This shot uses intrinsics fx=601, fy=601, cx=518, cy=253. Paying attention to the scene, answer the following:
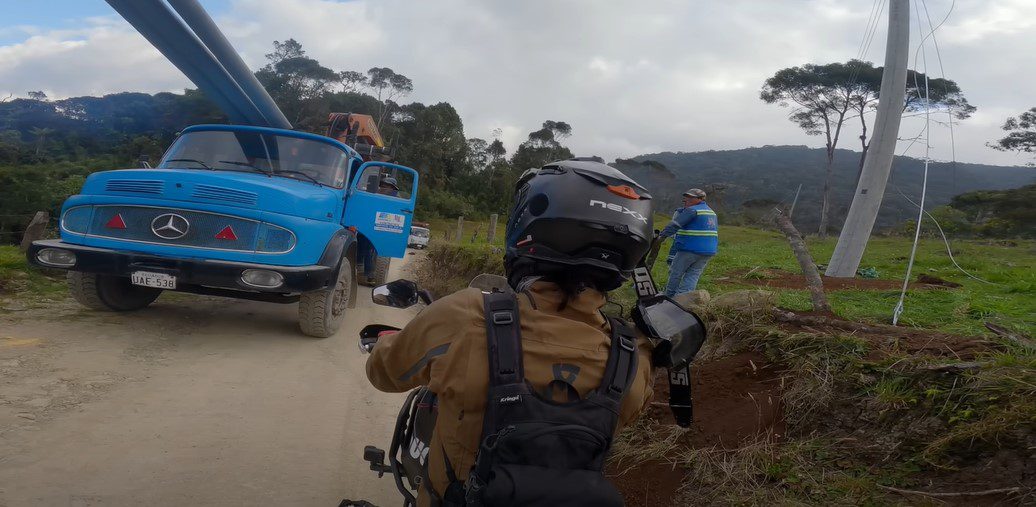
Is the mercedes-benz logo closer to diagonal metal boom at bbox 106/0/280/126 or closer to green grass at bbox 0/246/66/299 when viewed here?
diagonal metal boom at bbox 106/0/280/126

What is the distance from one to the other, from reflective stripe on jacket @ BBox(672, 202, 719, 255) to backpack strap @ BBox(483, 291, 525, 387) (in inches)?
211

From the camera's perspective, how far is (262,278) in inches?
200

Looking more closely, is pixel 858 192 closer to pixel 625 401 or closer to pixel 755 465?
pixel 755 465

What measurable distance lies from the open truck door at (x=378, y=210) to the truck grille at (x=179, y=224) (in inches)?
67.9

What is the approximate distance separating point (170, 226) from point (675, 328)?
15.4 feet

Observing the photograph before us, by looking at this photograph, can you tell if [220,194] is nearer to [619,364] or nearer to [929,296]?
[619,364]

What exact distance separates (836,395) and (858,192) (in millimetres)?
5789

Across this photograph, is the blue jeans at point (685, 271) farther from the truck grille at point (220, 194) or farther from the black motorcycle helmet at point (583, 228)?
the black motorcycle helmet at point (583, 228)

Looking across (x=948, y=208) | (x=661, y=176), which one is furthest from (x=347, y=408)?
(x=948, y=208)

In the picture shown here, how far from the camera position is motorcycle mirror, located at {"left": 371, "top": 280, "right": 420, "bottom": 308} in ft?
7.17

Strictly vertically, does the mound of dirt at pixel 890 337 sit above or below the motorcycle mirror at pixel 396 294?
below

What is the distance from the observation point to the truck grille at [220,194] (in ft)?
16.9

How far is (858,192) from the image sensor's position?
782cm

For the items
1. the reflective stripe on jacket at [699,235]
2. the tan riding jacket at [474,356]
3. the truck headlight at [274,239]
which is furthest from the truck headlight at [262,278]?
the reflective stripe on jacket at [699,235]
